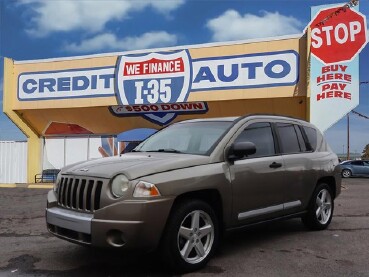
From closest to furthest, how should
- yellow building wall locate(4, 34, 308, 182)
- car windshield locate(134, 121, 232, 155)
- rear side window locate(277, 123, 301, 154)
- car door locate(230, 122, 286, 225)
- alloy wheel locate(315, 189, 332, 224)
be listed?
1. car door locate(230, 122, 286, 225)
2. car windshield locate(134, 121, 232, 155)
3. rear side window locate(277, 123, 301, 154)
4. alloy wheel locate(315, 189, 332, 224)
5. yellow building wall locate(4, 34, 308, 182)

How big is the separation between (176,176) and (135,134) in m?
14.5

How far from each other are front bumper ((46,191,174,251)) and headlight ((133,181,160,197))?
7cm

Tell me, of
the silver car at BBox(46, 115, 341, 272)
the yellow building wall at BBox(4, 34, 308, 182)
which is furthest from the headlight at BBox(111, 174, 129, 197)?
the yellow building wall at BBox(4, 34, 308, 182)

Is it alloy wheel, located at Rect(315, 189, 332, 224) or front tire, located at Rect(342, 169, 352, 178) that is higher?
alloy wheel, located at Rect(315, 189, 332, 224)

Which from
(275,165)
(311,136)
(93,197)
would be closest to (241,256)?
(275,165)

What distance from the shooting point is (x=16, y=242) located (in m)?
6.34

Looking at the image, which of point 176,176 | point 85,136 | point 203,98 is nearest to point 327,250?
point 176,176

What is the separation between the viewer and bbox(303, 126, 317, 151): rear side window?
22.0ft

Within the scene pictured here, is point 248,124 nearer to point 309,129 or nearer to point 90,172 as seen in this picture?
point 309,129

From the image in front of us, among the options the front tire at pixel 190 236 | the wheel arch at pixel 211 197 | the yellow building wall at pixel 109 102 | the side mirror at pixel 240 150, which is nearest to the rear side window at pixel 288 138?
the side mirror at pixel 240 150

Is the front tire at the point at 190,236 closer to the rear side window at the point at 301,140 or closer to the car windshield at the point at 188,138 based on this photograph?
the car windshield at the point at 188,138

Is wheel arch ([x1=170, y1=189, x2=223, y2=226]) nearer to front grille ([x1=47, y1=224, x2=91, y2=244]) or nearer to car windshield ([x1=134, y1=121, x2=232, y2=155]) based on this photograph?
car windshield ([x1=134, y1=121, x2=232, y2=155])

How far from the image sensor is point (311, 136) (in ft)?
22.4

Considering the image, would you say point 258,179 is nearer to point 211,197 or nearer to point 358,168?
point 211,197
